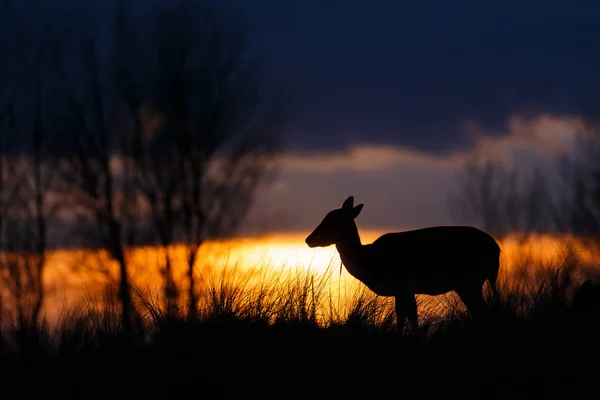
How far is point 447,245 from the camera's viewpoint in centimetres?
1154

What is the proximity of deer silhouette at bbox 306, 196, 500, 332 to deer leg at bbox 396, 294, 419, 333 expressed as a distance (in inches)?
13.1

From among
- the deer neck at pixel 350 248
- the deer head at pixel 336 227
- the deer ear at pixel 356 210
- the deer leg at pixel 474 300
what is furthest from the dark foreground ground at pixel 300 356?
the deer ear at pixel 356 210

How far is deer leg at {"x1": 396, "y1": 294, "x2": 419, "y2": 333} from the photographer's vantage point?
9336mm

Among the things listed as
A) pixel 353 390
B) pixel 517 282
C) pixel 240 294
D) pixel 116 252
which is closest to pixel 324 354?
pixel 353 390

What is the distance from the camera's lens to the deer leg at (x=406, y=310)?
934cm

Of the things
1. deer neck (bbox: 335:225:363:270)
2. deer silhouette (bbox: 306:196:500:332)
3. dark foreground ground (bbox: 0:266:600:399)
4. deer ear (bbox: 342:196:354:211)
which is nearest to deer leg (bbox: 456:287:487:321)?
deer silhouette (bbox: 306:196:500:332)

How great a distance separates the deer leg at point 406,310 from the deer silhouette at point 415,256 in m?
0.33

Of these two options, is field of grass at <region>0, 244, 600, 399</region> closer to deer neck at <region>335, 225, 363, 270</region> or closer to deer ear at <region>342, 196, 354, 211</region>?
deer neck at <region>335, 225, 363, 270</region>

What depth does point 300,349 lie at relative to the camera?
798cm

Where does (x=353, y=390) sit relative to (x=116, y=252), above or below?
below

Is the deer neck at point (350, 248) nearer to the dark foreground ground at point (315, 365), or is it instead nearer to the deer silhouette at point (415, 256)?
the deer silhouette at point (415, 256)

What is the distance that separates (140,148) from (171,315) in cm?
1596

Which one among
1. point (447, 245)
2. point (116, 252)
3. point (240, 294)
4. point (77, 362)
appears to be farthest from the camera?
point (116, 252)

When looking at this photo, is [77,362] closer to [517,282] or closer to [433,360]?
[433,360]
